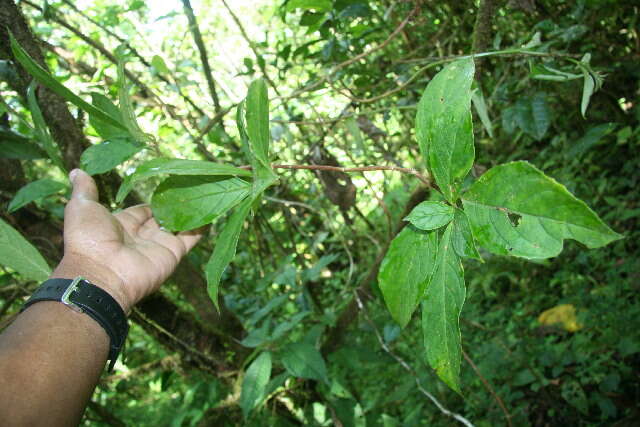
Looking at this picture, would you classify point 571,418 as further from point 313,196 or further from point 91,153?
point 91,153

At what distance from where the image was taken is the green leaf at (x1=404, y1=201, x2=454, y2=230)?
0.51 meters


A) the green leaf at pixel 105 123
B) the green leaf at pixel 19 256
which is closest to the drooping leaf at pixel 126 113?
the green leaf at pixel 105 123

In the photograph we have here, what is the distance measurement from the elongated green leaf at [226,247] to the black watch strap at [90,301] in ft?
1.11

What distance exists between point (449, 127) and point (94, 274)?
71cm

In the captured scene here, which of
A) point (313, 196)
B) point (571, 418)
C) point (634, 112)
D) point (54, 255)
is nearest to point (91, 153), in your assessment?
point (54, 255)

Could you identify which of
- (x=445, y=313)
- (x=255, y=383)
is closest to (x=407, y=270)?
(x=445, y=313)

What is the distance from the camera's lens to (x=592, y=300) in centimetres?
219

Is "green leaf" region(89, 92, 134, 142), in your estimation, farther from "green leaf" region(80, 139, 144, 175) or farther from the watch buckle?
the watch buckle

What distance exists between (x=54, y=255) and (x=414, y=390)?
1623mm

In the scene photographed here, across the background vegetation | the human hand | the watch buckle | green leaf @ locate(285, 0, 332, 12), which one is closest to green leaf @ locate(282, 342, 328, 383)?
the background vegetation

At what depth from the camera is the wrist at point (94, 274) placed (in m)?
0.87

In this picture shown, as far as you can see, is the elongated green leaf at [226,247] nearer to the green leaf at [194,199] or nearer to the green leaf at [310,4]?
the green leaf at [194,199]

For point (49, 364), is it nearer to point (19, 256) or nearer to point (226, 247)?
point (19, 256)

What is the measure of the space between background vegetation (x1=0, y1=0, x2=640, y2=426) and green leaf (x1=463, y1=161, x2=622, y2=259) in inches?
16.8
